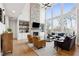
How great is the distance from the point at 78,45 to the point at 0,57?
1751 mm

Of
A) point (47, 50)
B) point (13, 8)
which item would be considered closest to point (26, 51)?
point (47, 50)

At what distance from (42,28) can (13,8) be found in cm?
83

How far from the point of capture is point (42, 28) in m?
2.70

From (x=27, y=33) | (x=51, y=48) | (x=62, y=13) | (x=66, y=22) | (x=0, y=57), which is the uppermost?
(x=62, y=13)

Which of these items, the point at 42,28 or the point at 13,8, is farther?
the point at 13,8

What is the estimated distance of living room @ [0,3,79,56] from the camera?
8.73ft

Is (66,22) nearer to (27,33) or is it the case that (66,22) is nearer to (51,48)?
(51,48)

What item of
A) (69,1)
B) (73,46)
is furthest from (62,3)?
(73,46)

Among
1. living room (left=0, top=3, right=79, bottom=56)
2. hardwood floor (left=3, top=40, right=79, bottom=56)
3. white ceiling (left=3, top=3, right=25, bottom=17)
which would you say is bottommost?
hardwood floor (left=3, top=40, right=79, bottom=56)

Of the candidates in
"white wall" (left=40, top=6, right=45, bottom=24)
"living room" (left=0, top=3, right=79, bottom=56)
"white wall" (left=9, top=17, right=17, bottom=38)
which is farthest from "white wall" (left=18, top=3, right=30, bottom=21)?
"white wall" (left=40, top=6, right=45, bottom=24)

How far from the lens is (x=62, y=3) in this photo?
2.74 meters

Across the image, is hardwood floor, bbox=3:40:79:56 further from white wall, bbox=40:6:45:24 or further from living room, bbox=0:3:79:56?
white wall, bbox=40:6:45:24

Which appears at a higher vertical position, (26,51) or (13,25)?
(13,25)

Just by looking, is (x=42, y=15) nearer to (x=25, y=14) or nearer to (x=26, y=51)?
(x=25, y=14)
